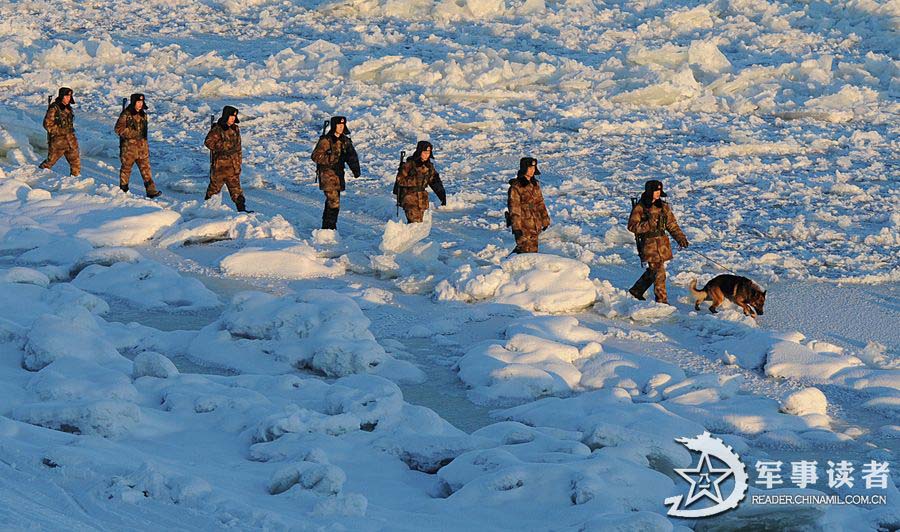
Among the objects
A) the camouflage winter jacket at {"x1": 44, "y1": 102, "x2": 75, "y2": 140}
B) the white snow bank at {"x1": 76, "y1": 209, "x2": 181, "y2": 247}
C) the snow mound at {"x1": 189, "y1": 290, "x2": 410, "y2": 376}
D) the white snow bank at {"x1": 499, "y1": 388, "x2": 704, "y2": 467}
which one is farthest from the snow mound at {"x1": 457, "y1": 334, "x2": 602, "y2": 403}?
the camouflage winter jacket at {"x1": 44, "y1": 102, "x2": 75, "y2": 140}

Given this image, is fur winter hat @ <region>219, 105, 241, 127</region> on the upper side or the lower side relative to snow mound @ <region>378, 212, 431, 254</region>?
upper

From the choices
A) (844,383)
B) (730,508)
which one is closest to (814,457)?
(844,383)

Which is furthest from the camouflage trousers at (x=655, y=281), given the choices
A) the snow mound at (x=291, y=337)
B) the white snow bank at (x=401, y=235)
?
the snow mound at (x=291, y=337)

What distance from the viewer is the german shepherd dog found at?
10281mm

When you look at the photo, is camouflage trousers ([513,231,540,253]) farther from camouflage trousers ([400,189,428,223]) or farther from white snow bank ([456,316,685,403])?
white snow bank ([456,316,685,403])

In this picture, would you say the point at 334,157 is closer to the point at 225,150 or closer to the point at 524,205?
the point at 225,150

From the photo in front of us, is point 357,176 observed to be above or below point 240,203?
above

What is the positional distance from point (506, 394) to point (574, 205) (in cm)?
633

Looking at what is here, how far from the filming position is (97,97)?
21438 millimetres

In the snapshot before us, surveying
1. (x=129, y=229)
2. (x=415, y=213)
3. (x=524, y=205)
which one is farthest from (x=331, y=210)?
(x=524, y=205)

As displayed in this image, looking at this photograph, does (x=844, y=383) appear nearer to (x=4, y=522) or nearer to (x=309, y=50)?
(x=4, y=522)

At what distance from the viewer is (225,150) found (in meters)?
13.3

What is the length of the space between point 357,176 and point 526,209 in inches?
88.2

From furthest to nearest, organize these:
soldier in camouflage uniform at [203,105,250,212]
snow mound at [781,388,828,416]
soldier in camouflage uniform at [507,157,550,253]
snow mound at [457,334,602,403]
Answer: soldier in camouflage uniform at [203,105,250,212]
soldier in camouflage uniform at [507,157,550,253]
snow mound at [457,334,602,403]
snow mound at [781,388,828,416]
